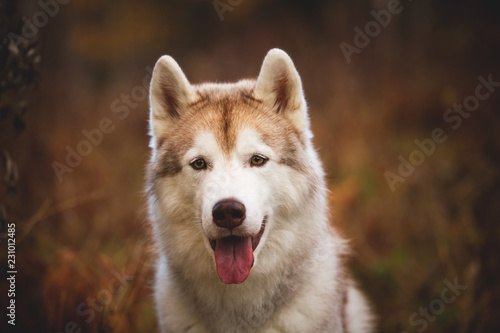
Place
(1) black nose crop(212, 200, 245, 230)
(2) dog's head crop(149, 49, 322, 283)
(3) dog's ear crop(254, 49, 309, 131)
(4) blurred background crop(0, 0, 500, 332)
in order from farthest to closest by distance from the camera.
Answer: (4) blurred background crop(0, 0, 500, 332), (3) dog's ear crop(254, 49, 309, 131), (2) dog's head crop(149, 49, 322, 283), (1) black nose crop(212, 200, 245, 230)

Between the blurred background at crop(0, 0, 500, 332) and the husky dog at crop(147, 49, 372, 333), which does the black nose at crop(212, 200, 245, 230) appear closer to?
the husky dog at crop(147, 49, 372, 333)

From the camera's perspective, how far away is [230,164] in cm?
263

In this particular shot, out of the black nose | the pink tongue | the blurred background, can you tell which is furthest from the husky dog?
the blurred background

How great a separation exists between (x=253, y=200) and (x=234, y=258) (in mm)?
385

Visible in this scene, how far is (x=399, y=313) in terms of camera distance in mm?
4121

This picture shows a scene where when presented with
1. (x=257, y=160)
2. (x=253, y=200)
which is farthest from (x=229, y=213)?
(x=257, y=160)

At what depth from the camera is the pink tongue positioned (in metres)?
2.51

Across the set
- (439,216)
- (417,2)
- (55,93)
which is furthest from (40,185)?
(417,2)

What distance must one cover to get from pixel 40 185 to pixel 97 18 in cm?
1198

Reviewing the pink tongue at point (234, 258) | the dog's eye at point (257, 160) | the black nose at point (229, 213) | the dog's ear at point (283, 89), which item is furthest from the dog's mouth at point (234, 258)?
the dog's ear at point (283, 89)

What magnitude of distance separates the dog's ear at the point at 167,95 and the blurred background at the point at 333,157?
2.33 ft

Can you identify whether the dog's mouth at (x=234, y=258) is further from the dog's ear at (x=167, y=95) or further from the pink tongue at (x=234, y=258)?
the dog's ear at (x=167, y=95)

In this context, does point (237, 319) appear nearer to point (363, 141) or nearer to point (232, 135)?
point (232, 135)

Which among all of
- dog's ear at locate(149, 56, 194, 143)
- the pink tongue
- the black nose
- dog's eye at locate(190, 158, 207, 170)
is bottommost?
the pink tongue
